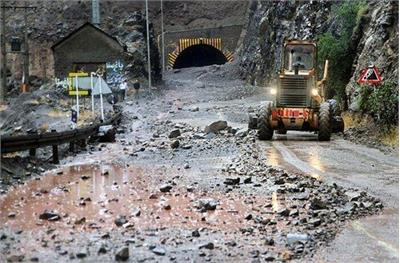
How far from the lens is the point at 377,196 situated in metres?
10.9

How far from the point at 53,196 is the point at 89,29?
43.4m

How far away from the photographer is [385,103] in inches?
800

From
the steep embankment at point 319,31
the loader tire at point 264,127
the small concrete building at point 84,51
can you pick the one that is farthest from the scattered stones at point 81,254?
the small concrete building at point 84,51

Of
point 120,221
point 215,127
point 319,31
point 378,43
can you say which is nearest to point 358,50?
point 378,43

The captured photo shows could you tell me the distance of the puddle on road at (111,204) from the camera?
884 centimetres

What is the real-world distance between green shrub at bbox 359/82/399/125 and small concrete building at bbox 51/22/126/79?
34.7 metres

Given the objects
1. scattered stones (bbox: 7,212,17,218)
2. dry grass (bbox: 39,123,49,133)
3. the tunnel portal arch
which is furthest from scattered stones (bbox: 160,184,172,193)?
the tunnel portal arch

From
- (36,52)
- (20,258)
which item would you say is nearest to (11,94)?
(36,52)

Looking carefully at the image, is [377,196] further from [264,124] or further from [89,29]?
[89,29]

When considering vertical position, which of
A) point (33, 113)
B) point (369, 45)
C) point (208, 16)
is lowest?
point (33, 113)

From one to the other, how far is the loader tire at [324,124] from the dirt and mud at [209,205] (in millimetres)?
683

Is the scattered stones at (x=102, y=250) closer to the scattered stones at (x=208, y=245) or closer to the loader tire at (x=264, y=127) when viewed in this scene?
the scattered stones at (x=208, y=245)

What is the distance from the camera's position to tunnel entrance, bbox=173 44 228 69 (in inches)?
3169

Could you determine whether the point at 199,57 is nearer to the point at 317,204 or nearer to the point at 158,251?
the point at 317,204
